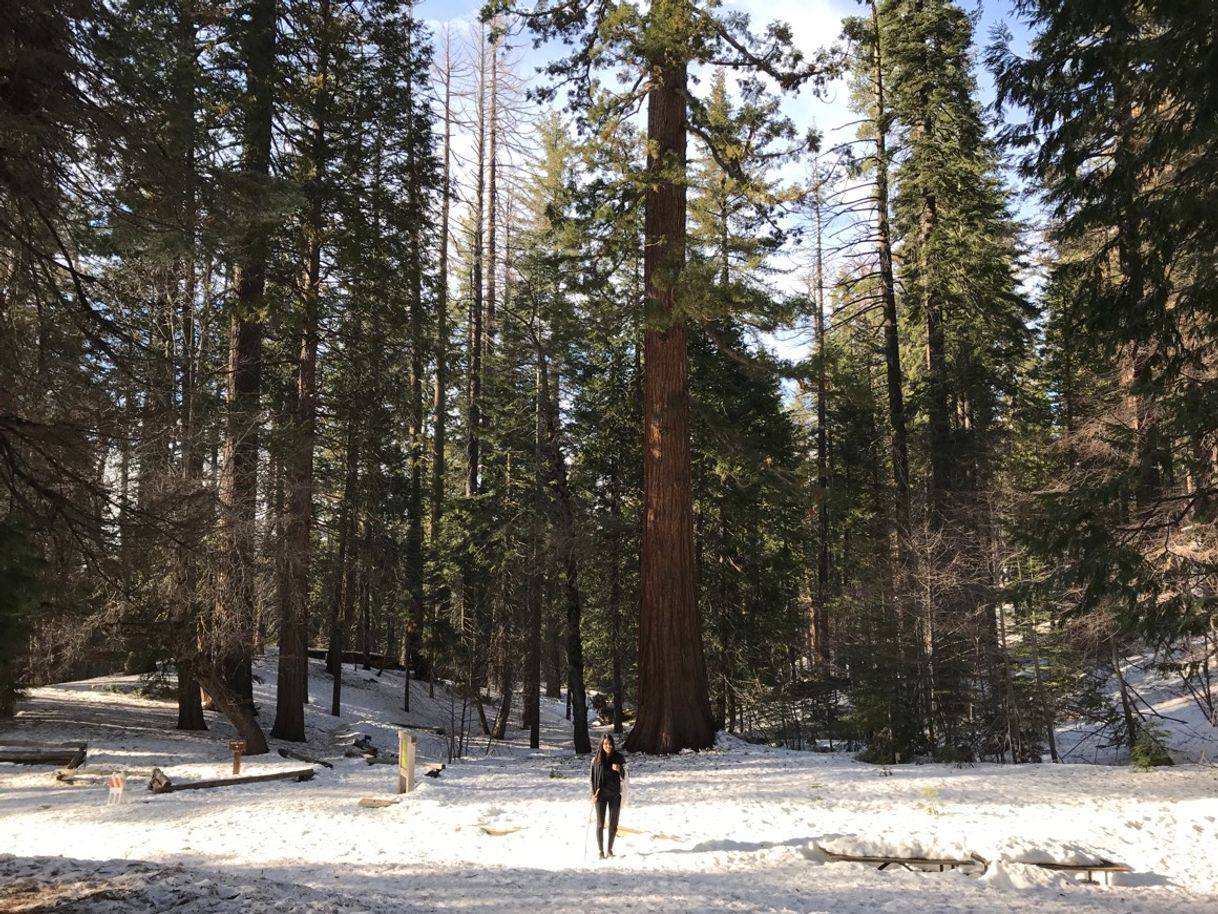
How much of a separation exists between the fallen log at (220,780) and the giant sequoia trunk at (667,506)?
219 inches

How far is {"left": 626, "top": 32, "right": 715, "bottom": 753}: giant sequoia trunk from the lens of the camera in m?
14.8

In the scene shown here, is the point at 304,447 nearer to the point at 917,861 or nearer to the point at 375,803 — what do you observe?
the point at 375,803

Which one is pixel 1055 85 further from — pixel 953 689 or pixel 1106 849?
pixel 953 689

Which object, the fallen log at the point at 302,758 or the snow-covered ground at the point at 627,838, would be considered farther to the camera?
the fallen log at the point at 302,758

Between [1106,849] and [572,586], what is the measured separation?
1182 centimetres

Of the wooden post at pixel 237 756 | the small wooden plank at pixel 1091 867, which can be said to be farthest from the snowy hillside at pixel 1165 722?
the wooden post at pixel 237 756

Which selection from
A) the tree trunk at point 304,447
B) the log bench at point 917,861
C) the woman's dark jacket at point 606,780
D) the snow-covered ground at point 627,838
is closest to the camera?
the snow-covered ground at point 627,838

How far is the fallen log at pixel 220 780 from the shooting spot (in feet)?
39.0

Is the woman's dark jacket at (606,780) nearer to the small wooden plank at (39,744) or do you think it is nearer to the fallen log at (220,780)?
the fallen log at (220,780)

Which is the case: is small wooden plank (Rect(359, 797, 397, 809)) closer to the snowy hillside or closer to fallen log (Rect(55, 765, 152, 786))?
fallen log (Rect(55, 765, 152, 786))

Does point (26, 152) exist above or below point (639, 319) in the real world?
below

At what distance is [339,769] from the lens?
46.9 ft

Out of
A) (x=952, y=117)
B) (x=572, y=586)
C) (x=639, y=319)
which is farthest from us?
(x=952, y=117)

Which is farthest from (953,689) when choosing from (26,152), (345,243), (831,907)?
(26,152)
